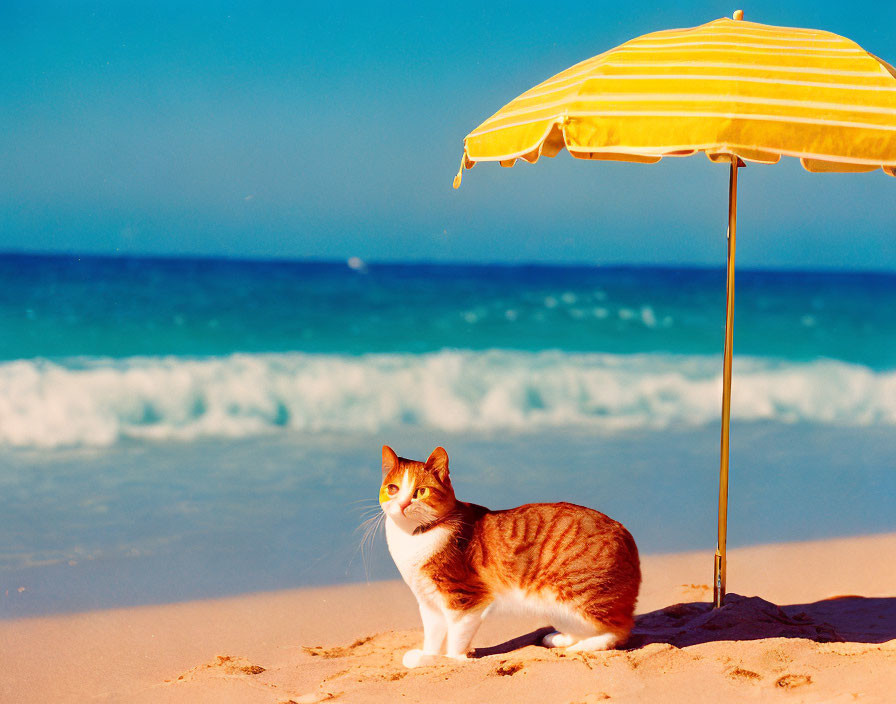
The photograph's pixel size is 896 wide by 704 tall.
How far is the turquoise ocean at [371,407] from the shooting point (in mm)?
4477

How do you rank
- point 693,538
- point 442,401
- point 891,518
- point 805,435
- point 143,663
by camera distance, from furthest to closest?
point 442,401
point 805,435
point 891,518
point 693,538
point 143,663

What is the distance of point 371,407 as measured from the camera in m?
7.91

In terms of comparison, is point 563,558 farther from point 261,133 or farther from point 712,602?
point 261,133

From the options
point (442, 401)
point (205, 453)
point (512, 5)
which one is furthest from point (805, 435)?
point (512, 5)

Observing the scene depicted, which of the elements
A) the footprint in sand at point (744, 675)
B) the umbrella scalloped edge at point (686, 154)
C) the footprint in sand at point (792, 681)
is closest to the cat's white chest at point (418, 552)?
the footprint in sand at point (744, 675)

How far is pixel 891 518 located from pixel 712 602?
2.31 meters

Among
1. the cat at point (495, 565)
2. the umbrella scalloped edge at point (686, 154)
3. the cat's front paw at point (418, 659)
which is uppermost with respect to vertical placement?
the umbrella scalloped edge at point (686, 154)

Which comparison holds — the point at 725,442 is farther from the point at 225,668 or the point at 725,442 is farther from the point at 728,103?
the point at 225,668

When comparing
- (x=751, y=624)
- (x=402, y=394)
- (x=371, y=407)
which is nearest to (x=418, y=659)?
(x=751, y=624)

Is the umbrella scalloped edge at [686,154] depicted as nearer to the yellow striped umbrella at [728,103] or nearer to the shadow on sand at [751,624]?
the yellow striped umbrella at [728,103]

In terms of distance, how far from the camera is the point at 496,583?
2654mm

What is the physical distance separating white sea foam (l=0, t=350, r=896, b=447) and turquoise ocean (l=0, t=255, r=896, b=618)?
4 cm

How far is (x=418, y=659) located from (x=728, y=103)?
1850 mm

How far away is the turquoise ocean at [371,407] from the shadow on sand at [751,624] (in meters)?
0.97
